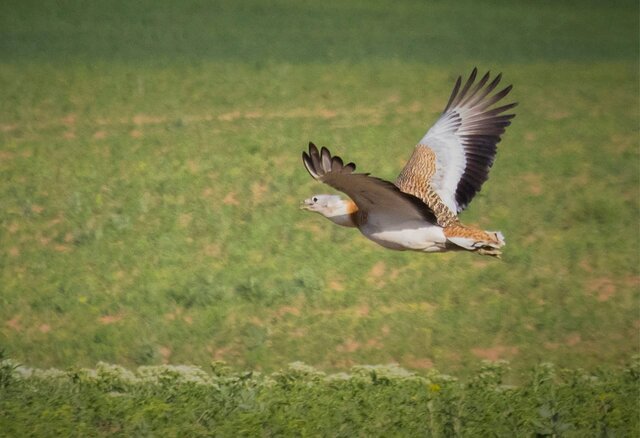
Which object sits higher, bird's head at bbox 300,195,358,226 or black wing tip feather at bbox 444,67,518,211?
black wing tip feather at bbox 444,67,518,211

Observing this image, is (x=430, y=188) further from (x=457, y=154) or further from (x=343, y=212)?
(x=343, y=212)

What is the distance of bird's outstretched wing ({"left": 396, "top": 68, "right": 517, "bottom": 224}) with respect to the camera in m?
10.3

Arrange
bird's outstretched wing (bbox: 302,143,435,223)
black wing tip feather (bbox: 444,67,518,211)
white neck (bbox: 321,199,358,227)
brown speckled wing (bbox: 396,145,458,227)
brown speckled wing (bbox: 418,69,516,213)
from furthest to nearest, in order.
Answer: black wing tip feather (bbox: 444,67,518,211) < brown speckled wing (bbox: 418,69,516,213) < brown speckled wing (bbox: 396,145,458,227) < white neck (bbox: 321,199,358,227) < bird's outstretched wing (bbox: 302,143,435,223)

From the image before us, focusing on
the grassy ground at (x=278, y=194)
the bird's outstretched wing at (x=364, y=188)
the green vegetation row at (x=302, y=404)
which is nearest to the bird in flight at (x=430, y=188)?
the bird's outstretched wing at (x=364, y=188)

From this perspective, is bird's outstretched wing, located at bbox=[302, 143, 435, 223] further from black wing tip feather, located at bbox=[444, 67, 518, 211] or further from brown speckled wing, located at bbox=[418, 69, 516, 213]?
black wing tip feather, located at bbox=[444, 67, 518, 211]

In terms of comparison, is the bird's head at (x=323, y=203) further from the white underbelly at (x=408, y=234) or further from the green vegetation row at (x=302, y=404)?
the green vegetation row at (x=302, y=404)

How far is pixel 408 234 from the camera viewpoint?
9.20m

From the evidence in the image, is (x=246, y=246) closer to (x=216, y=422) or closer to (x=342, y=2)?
(x=216, y=422)

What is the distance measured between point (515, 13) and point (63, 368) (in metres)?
20.7

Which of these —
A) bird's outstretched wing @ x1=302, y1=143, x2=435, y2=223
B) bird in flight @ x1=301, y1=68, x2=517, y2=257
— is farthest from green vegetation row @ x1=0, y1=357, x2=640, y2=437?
bird's outstretched wing @ x1=302, y1=143, x2=435, y2=223

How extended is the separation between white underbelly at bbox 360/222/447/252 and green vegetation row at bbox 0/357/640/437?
1.78 m

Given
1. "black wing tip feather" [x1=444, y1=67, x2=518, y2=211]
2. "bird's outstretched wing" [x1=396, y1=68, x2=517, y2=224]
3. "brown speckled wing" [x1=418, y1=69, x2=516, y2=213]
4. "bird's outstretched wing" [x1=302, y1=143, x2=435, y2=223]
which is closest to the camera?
"bird's outstretched wing" [x1=302, y1=143, x2=435, y2=223]

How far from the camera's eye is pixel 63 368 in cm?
1373

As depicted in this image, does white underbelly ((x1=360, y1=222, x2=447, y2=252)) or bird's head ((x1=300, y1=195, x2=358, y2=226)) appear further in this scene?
bird's head ((x1=300, y1=195, x2=358, y2=226))
